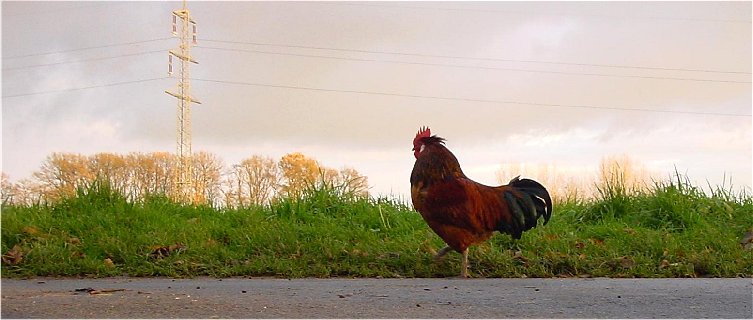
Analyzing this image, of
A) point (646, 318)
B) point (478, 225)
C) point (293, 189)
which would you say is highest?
point (293, 189)

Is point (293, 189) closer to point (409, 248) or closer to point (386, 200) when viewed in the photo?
point (386, 200)

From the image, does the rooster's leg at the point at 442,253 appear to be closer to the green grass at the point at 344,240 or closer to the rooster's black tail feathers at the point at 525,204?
the green grass at the point at 344,240

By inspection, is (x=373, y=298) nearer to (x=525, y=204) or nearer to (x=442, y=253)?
(x=442, y=253)

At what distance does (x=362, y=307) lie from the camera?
389 cm

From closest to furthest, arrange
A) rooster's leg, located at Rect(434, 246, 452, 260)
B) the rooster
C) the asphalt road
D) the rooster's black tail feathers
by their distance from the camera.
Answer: the asphalt road
the rooster
rooster's leg, located at Rect(434, 246, 452, 260)
the rooster's black tail feathers

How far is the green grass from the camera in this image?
5980mm

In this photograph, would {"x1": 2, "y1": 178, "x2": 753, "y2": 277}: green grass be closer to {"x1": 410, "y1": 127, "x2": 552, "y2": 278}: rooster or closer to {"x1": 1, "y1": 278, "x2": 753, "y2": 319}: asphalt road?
{"x1": 410, "y1": 127, "x2": 552, "y2": 278}: rooster

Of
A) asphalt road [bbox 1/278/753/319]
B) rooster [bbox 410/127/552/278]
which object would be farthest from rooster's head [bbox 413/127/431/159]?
asphalt road [bbox 1/278/753/319]

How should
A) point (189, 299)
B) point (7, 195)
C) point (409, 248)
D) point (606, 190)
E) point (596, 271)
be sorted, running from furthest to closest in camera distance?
point (606, 190)
point (7, 195)
point (409, 248)
point (596, 271)
point (189, 299)

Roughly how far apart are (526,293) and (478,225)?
113cm

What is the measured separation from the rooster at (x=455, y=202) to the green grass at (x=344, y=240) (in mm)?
376

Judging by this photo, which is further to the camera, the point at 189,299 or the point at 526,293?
the point at 526,293

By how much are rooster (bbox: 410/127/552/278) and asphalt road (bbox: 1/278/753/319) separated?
0.43 m

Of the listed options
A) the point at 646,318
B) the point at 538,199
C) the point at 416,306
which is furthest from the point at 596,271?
the point at 416,306
